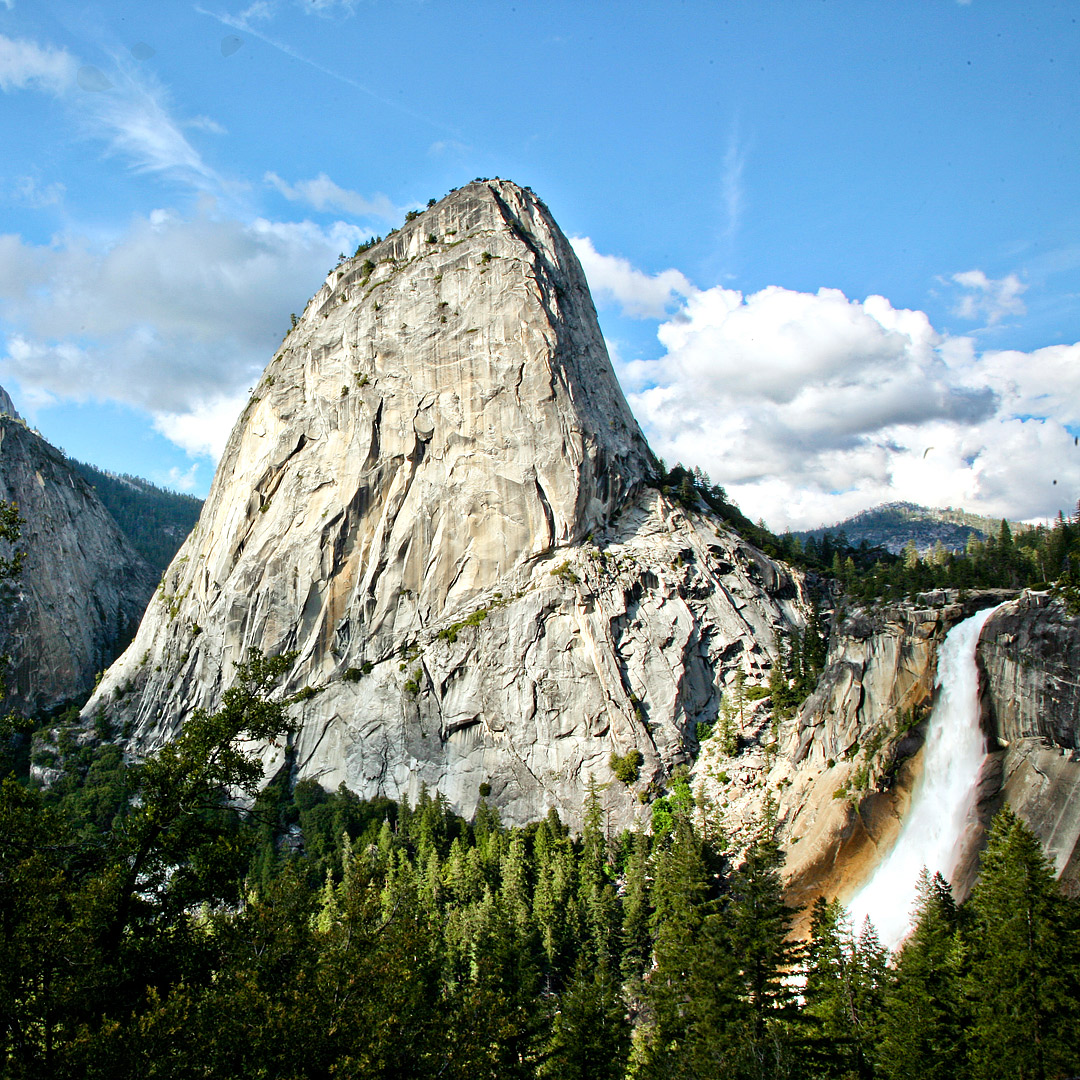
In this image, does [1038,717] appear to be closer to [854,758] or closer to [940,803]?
[940,803]

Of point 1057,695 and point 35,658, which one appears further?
point 35,658

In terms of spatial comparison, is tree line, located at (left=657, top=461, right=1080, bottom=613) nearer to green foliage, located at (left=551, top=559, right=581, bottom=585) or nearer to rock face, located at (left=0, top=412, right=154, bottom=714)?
green foliage, located at (left=551, top=559, right=581, bottom=585)

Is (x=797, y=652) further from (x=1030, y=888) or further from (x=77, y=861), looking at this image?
(x=77, y=861)

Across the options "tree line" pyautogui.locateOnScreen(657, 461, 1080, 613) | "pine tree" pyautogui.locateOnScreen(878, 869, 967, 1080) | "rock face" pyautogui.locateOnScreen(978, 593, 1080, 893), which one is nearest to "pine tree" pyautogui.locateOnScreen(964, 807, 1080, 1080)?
"pine tree" pyautogui.locateOnScreen(878, 869, 967, 1080)

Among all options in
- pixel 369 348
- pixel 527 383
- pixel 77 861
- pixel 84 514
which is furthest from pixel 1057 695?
pixel 84 514

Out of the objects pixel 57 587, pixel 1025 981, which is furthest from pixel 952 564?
pixel 57 587
